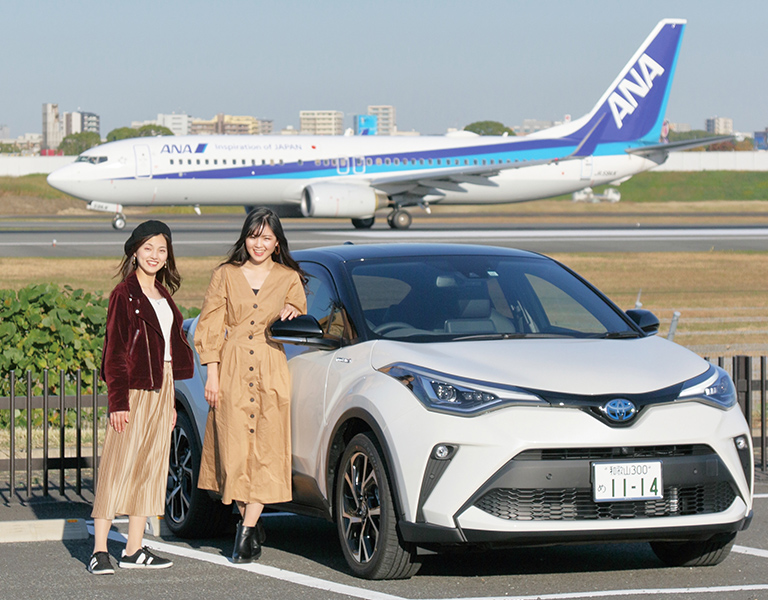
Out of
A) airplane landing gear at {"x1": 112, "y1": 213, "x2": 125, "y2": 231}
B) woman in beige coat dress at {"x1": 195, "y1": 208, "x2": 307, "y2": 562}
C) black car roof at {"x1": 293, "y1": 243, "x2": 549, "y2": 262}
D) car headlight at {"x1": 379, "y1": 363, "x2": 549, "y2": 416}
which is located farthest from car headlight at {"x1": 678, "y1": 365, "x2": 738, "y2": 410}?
airplane landing gear at {"x1": 112, "y1": 213, "x2": 125, "y2": 231}

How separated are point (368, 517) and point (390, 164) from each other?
→ 38.7 meters

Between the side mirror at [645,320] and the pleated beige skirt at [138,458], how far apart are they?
247cm

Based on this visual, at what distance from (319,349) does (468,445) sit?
1.33 m

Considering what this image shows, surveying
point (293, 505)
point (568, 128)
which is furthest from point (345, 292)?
point (568, 128)

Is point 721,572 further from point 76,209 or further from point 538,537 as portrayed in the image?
point 76,209

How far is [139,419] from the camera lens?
18.6 ft

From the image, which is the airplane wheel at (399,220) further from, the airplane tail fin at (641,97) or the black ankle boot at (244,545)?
the black ankle boot at (244,545)

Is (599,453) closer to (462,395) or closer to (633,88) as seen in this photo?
(462,395)

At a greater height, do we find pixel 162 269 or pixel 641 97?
pixel 641 97

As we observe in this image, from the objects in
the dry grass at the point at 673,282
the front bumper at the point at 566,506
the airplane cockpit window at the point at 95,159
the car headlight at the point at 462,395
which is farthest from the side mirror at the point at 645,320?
the airplane cockpit window at the point at 95,159

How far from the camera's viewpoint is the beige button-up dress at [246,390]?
5812mm

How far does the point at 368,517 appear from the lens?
5.42m

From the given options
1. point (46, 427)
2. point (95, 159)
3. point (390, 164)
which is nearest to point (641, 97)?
point (390, 164)

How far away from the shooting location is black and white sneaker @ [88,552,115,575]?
18.5ft
